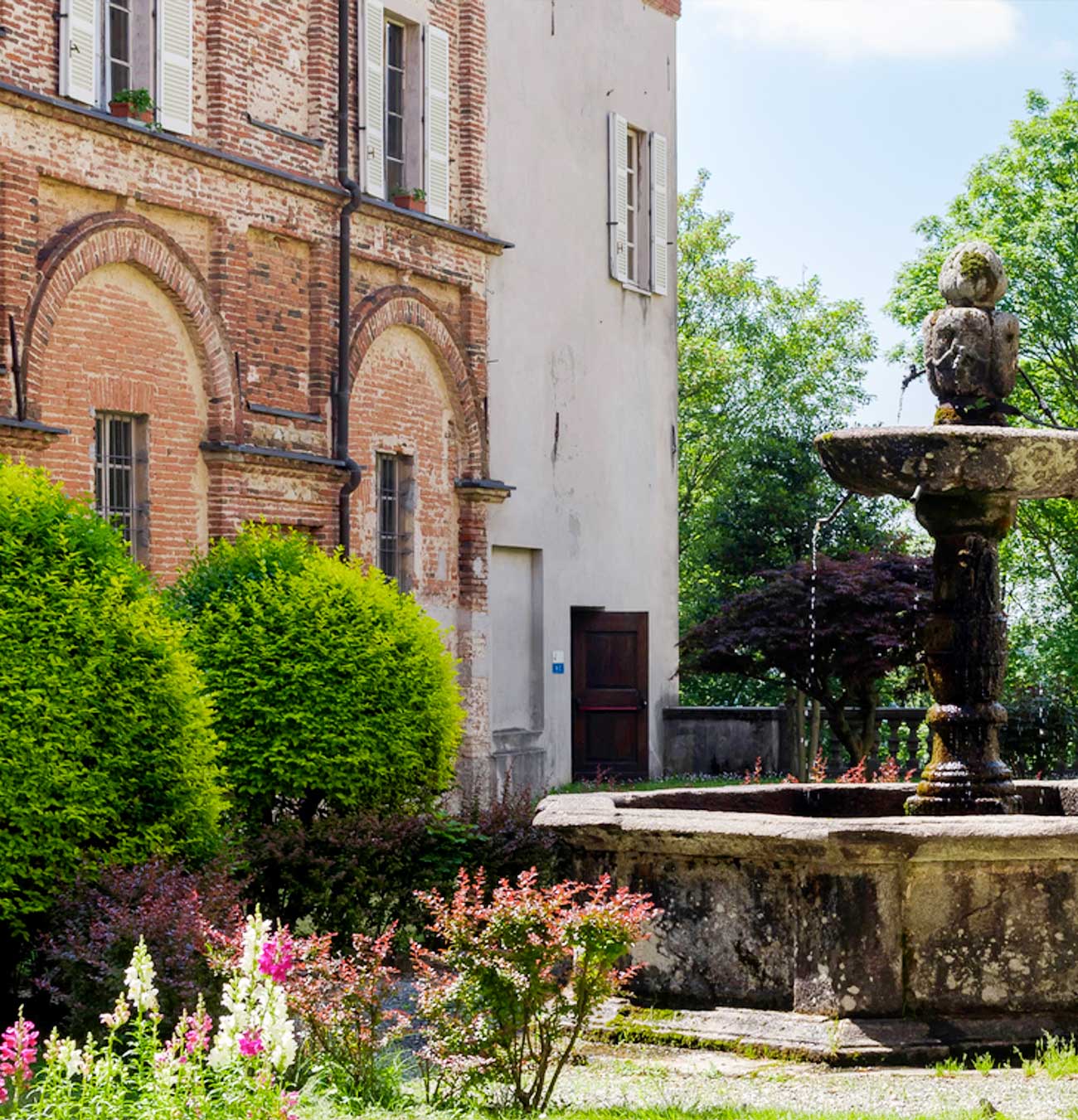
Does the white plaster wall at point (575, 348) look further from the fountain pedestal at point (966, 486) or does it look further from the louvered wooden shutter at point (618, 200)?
the fountain pedestal at point (966, 486)

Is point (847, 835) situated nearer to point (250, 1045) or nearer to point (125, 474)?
point (250, 1045)

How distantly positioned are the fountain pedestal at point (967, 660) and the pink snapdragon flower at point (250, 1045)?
4784 mm

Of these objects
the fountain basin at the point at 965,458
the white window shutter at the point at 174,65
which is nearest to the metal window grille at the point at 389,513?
the white window shutter at the point at 174,65

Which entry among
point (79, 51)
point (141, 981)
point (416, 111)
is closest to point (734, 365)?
point (416, 111)

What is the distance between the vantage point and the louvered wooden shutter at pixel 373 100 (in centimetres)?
1997

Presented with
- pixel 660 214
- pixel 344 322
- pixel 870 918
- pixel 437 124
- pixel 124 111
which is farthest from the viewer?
pixel 660 214

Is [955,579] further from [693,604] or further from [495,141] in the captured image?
[693,604]

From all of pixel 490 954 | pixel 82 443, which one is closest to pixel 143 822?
pixel 490 954

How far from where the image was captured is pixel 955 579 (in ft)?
31.2

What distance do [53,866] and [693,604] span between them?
98.5 ft

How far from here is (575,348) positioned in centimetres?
2380

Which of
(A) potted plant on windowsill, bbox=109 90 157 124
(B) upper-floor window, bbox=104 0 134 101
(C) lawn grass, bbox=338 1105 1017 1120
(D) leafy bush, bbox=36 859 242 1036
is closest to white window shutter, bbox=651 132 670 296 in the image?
(B) upper-floor window, bbox=104 0 134 101

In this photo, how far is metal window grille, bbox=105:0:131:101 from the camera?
16875 millimetres

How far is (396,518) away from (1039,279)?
55.9ft
